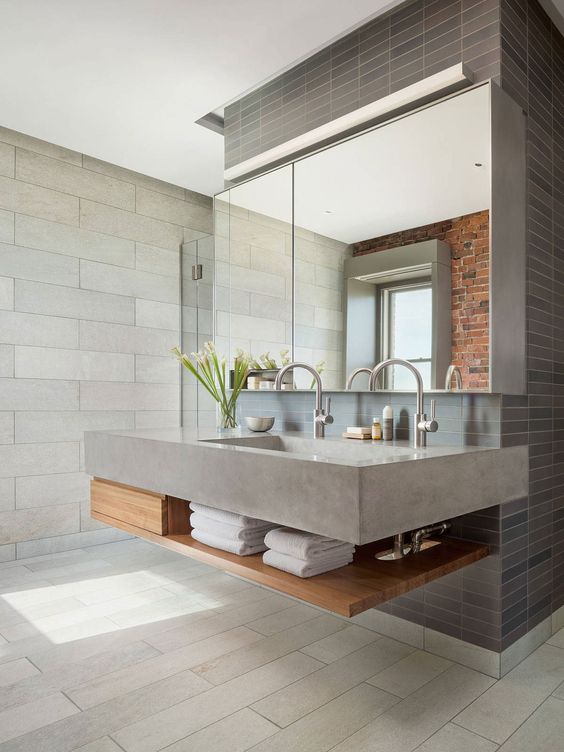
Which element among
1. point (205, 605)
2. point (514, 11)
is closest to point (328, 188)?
point (514, 11)

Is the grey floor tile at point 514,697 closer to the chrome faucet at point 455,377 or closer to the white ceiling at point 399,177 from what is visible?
the chrome faucet at point 455,377

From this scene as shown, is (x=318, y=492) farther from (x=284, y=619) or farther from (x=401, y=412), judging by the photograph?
(x=284, y=619)

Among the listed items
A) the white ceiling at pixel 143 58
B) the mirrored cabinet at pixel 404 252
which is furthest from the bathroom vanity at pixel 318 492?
the white ceiling at pixel 143 58

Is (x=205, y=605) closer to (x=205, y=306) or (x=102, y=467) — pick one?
(x=102, y=467)

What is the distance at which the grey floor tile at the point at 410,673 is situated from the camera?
1.99 meters

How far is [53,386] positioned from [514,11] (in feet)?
10.2

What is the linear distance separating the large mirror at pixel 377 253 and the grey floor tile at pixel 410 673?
1.05 meters

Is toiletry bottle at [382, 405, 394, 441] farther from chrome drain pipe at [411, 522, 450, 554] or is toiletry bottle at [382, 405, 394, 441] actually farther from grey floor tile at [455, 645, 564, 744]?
grey floor tile at [455, 645, 564, 744]

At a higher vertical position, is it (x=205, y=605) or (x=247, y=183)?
(x=247, y=183)

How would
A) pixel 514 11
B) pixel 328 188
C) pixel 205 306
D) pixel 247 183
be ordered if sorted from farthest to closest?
pixel 205 306 < pixel 247 183 < pixel 328 188 < pixel 514 11

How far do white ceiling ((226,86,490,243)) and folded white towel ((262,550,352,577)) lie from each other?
1.35 metres

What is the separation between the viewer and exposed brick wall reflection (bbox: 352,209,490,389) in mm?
2113

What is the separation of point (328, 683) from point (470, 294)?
1494mm

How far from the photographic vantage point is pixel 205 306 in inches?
161
